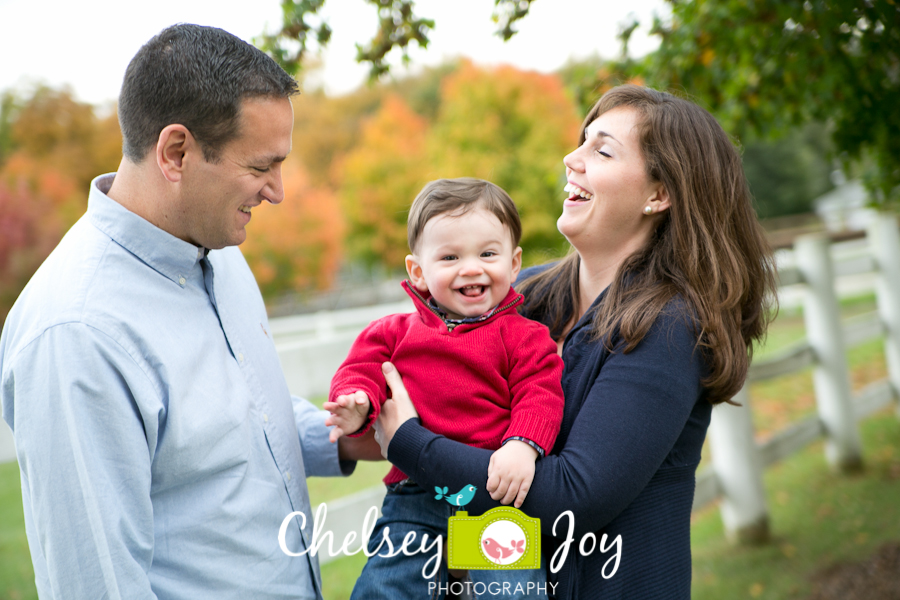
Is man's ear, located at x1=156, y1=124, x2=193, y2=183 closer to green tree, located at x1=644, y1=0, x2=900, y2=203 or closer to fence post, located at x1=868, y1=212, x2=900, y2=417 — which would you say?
green tree, located at x1=644, y1=0, x2=900, y2=203

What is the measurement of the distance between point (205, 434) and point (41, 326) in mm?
428

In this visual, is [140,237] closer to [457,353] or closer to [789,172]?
[457,353]

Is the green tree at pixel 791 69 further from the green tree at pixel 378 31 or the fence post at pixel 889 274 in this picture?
the fence post at pixel 889 274

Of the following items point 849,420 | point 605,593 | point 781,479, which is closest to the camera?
point 605,593

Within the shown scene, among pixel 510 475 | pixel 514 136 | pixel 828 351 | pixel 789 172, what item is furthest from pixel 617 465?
pixel 789 172

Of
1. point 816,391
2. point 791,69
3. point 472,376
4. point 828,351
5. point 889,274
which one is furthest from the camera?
point 889,274

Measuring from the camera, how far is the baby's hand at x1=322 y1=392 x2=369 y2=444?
1.78m

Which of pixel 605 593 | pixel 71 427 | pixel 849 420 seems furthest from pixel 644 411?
pixel 849 420

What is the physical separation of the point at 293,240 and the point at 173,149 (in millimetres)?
26505

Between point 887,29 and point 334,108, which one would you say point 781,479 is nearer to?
point 887,29

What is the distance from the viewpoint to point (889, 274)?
19.7 ft

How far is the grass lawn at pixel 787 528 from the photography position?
396 centimetres

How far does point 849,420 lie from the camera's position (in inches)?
205

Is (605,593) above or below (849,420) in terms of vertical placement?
above
